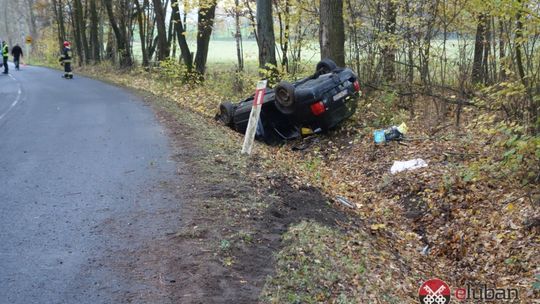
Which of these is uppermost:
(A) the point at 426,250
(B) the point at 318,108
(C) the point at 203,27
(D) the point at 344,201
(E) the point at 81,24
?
(E) the point at 81,24

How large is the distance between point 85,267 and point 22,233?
55.3 inches

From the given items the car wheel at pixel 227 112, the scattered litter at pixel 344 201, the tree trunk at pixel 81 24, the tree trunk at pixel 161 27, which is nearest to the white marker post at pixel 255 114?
the scattered litter at pixel 344 201

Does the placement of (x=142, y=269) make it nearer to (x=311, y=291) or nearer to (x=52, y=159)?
(x=311, y=291)

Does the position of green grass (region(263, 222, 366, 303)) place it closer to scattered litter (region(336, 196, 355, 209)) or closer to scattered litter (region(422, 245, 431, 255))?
scattered litter (region(422, 245, 431, 255))

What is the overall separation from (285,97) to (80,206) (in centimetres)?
626

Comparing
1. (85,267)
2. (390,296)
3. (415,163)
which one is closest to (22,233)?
(85,267)

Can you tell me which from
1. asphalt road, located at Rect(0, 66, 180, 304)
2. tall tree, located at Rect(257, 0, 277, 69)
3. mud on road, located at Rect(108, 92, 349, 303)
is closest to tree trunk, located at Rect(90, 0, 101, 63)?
tall tree, located at Rect(257, 0, 277, 69)

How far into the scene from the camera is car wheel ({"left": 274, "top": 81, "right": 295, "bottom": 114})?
12234 millimetres

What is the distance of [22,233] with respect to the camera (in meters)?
6.27

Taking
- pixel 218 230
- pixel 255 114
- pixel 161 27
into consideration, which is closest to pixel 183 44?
pixel 161 27

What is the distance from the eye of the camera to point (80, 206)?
23.7ft

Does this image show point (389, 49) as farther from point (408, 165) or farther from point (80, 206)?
point (80, 206)

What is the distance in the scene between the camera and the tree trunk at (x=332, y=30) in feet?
47.4

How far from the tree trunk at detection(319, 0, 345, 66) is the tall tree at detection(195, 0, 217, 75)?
8.95 m
